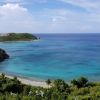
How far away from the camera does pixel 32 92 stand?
4372 cm

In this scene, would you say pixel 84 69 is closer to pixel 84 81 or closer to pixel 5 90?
pixel 84 81

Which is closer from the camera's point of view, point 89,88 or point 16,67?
point 89,88

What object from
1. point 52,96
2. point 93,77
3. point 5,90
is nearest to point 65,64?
point 93,77

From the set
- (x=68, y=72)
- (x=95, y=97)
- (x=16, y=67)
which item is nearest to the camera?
(x=95, y=97)

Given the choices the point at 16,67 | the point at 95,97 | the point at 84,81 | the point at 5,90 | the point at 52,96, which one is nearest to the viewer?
the point at 52,96

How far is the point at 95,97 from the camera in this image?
42.5m

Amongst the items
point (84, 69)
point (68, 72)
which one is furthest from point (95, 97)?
point (84, 69)

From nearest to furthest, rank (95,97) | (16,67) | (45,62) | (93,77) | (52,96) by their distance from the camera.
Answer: (52,96)
(95,97)
(93,77)
(16,67)
(45,62)

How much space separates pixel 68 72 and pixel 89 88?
32873 mm

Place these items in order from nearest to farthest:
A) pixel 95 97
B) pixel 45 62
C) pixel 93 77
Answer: pixel 95 97 < pixel 93 77 < pixel 45 62

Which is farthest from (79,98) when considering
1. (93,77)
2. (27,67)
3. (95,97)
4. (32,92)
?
(27,67)

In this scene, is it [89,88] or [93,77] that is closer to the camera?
[89,88]

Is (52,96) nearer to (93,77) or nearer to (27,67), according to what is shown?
(93,77)

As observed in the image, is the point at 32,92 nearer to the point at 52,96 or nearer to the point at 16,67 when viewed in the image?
the point at 52,96
